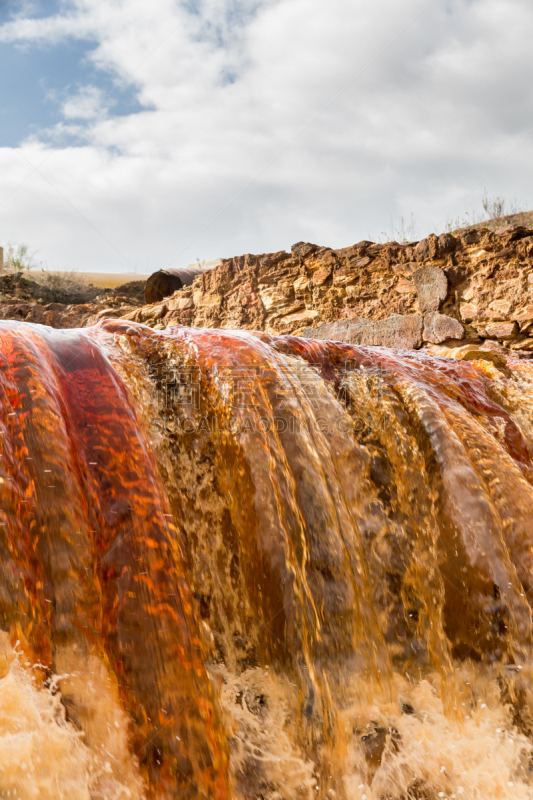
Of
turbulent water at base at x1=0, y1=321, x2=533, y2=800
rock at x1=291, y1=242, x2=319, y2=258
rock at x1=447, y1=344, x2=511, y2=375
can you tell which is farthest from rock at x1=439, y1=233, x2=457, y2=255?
turbulent water at base at x1=0, y1=321, x2=533, y2=800

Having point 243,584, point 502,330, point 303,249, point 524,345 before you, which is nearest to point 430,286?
point 502,330

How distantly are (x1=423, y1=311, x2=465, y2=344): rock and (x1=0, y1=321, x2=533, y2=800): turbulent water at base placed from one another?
2687mm

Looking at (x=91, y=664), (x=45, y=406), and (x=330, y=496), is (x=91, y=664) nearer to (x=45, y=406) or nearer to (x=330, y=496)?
(x=45, y=406)

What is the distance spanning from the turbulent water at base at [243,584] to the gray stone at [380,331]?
8.85 feet

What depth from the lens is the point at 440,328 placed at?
180 inches

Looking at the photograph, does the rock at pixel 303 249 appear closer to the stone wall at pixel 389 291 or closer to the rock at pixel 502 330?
the stone wall at pixel 389 291

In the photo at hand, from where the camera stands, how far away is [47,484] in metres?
1.19

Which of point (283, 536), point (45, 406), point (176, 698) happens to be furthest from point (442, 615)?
point (45, 406)

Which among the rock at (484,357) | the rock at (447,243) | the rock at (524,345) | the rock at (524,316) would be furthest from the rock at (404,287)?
the rock at (484,357)

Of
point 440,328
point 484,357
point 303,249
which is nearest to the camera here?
point 484,357

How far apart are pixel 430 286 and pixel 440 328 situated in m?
0.42

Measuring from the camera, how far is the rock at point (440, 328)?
4.54 m

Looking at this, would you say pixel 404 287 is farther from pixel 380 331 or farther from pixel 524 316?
pixel 524 316

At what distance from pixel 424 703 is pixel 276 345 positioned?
1446 millimetres
